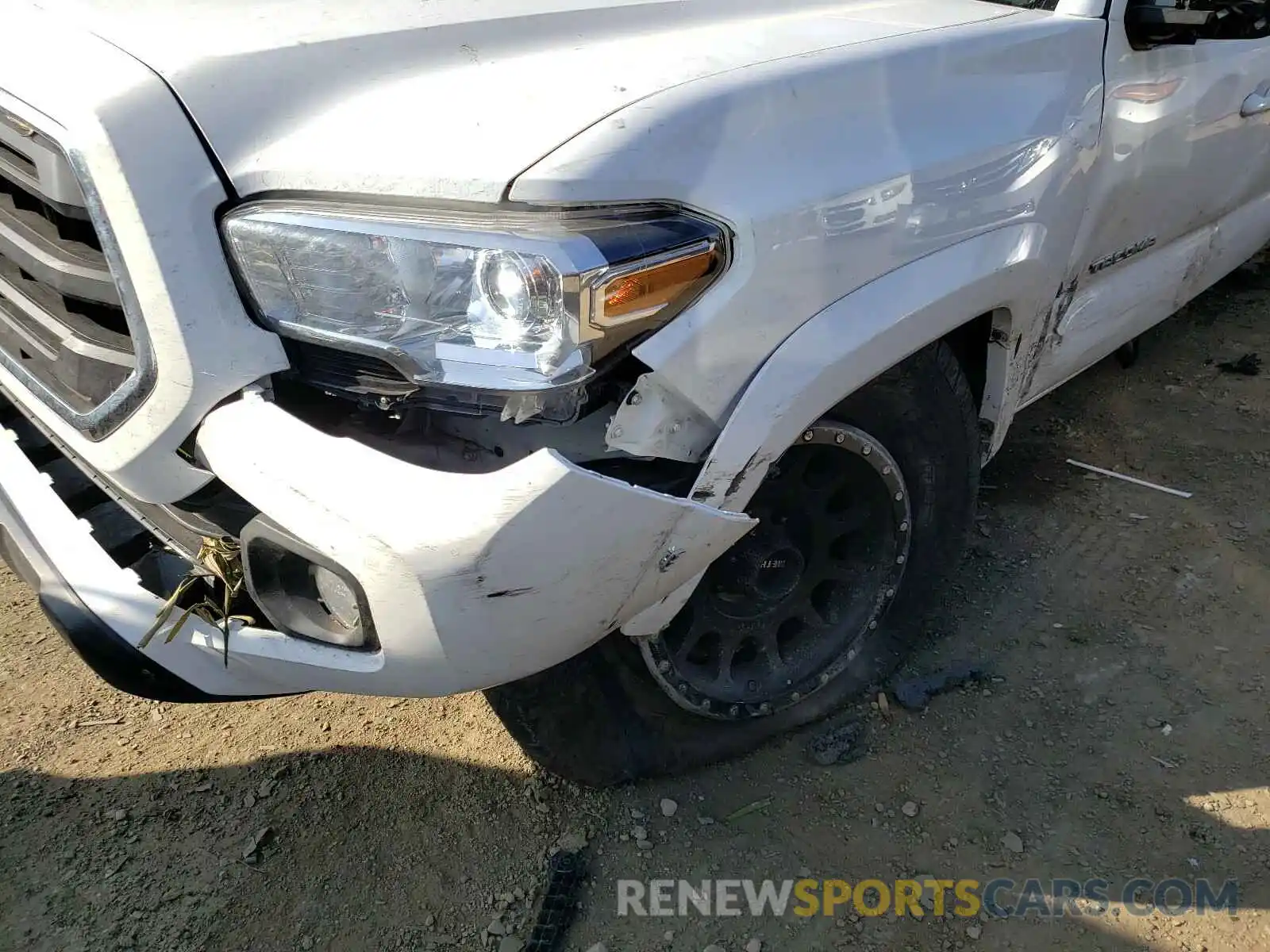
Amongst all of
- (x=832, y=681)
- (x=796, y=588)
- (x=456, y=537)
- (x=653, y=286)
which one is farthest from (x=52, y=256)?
(x=832, y=681)

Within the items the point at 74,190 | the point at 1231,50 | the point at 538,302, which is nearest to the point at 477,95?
the point at 538,302

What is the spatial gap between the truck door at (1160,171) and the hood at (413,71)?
70cm

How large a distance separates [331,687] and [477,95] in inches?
39.1

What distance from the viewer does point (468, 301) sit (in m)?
1.39

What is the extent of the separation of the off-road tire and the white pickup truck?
0.02 metres

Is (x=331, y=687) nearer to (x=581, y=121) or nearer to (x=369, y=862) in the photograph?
(x=369, y=862)

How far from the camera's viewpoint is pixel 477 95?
1522 mm

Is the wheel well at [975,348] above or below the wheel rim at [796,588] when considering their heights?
above

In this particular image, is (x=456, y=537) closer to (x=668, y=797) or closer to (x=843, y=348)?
(x=843, y=348)

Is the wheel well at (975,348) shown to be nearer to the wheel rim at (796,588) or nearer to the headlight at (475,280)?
the wheel rim at (796,588)

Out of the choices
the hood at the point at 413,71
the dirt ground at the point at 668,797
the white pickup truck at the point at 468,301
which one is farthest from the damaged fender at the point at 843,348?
the dirt ground at the point at 668,797

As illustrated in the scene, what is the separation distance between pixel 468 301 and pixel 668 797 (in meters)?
1.36

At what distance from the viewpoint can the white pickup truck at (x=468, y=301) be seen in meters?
1.39

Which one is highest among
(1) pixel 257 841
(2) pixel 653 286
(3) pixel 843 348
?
(2) pixel 653 286
